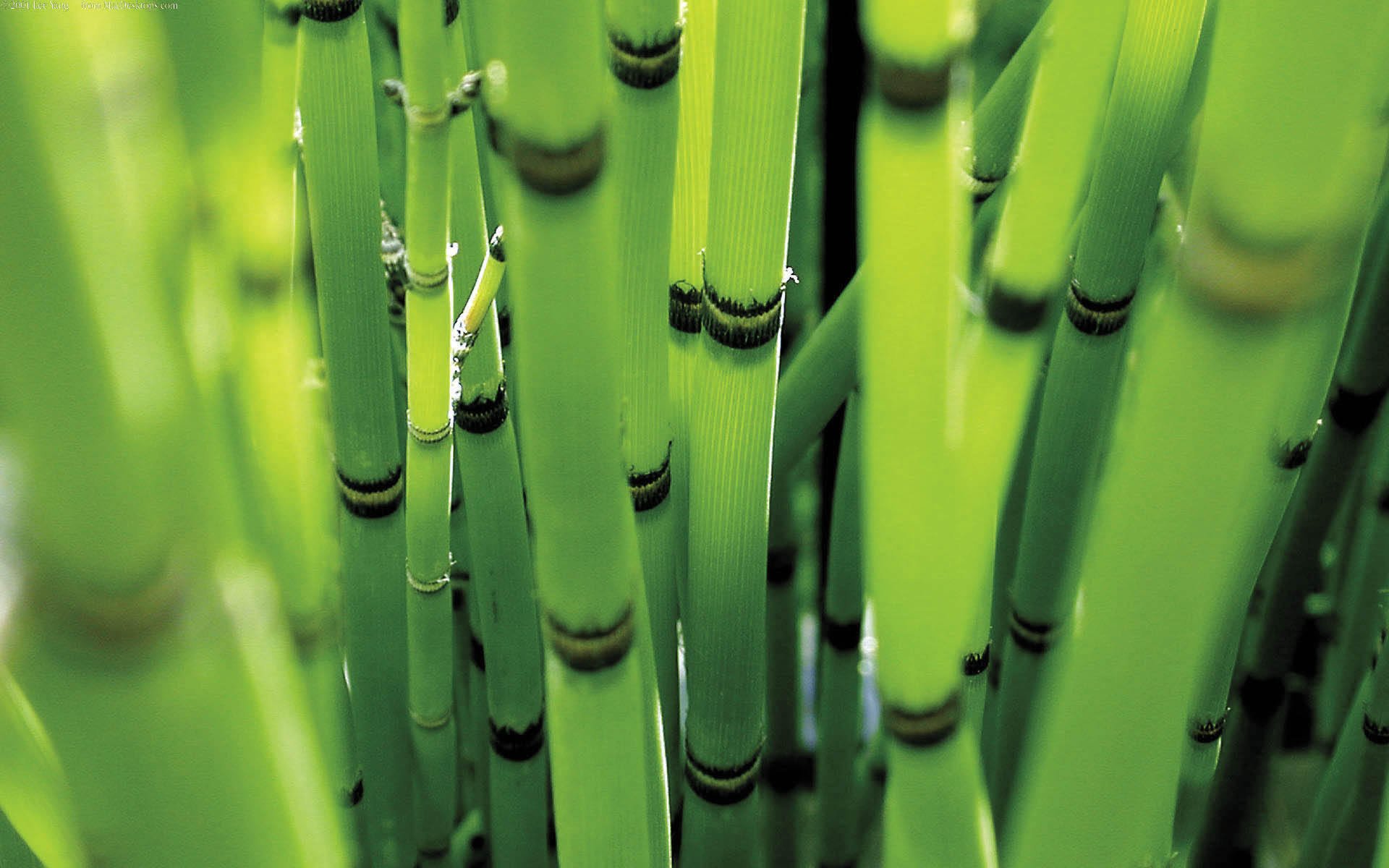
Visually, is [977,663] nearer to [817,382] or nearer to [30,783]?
[817,382]

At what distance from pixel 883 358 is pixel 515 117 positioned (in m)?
0.09

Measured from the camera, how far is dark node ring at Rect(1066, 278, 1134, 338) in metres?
0.56

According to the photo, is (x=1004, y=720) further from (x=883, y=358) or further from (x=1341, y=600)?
(x=883, y=358)

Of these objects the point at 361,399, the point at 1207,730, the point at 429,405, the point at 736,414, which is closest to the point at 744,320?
the point at 736,414

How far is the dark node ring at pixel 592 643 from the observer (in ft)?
1.09

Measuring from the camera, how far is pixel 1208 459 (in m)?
0.25

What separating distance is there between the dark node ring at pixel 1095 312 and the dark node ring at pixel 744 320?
0.56 feet

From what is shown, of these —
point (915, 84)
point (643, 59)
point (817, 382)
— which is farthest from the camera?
point (817, 382)

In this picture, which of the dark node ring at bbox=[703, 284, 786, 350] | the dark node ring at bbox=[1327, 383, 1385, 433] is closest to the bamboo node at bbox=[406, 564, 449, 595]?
the dark node ring at bbox=[703, 284, 786, 350]

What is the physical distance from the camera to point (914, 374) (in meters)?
0.25

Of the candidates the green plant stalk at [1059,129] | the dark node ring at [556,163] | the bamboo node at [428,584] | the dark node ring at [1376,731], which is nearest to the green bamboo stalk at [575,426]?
the dark node ring at [556,163]

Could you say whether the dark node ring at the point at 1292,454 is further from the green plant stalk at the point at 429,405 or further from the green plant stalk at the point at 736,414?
the green plant stalk at the point at 429,405

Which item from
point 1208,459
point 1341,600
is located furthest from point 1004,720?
point 1208,459

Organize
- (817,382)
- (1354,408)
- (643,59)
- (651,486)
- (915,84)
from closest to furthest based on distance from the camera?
(915,84)
(643,59)
(651,486)
(817,382)
(1354,408)
